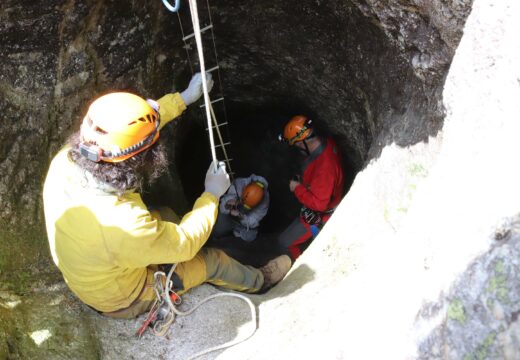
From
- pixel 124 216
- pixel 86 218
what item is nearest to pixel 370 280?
pixel 124 216

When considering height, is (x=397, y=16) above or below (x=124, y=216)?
above

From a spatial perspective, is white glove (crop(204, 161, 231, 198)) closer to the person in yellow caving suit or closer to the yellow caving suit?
the yellow caving suit

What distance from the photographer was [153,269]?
4.25 m

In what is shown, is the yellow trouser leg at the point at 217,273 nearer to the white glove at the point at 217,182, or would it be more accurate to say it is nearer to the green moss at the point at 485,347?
the white glove at the point at 217,182

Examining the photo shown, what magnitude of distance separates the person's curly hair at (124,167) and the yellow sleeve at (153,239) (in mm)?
165

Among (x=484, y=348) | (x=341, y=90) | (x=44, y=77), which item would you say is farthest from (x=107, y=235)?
(x=341, y=90)

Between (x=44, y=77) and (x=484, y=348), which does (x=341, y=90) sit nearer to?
(x=44, y=77)

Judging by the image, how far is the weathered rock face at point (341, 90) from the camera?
2.69 meters

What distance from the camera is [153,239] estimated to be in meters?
3.31

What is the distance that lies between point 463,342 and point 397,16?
8.93 ft

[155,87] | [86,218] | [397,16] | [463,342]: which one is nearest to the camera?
[463,342]

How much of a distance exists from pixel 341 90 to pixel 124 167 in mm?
3484

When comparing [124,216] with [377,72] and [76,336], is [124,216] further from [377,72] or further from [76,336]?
[377,72]

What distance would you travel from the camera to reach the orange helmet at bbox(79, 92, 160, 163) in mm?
3254
